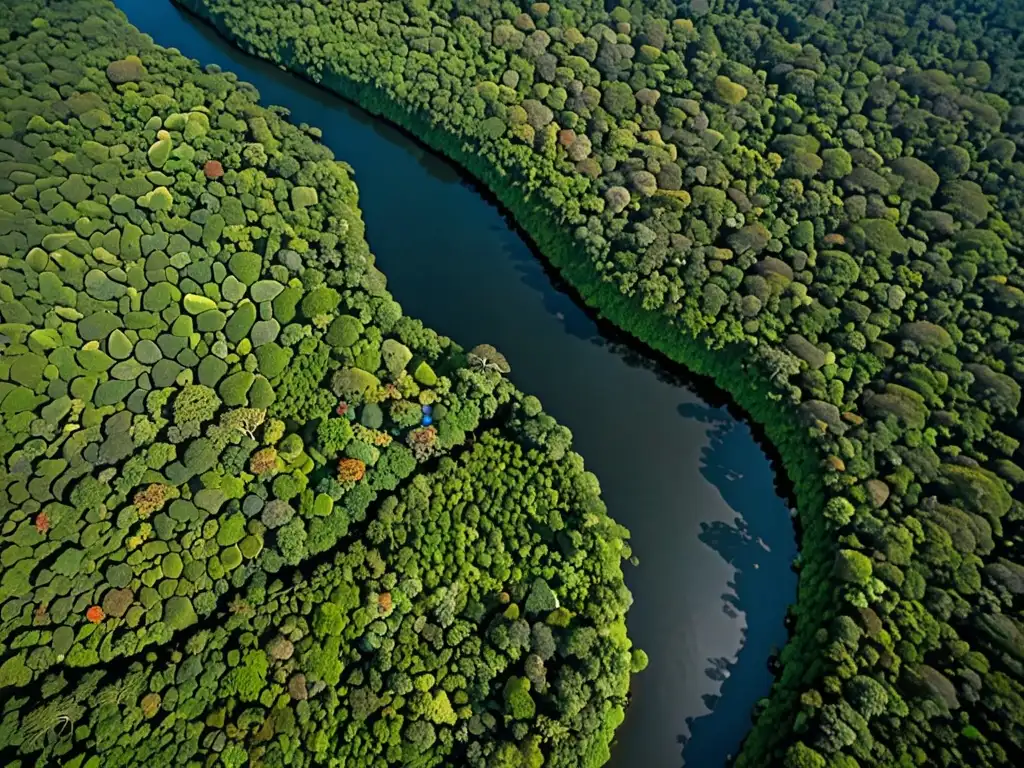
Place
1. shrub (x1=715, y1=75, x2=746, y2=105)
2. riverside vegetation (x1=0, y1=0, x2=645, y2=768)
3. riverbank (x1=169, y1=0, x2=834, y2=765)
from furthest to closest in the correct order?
shrub (x1=715, y1=75, x2=746, y2=105)
riverbank (x1=169, y1=0, x2=834, y2=765)
riverside vegetation (x1=0, y1=0, x2=645, y2=768)

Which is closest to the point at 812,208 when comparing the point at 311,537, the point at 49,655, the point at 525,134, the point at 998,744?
the point at 525,134

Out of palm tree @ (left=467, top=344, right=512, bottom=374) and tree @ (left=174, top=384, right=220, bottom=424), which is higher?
palm tree @ (left=467, top=344, right=512, bottom=374)

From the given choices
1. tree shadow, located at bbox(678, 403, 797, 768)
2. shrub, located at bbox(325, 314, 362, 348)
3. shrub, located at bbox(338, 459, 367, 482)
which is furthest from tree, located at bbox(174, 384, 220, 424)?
tree shadow, located at bbox(678, 403, 797, 768)

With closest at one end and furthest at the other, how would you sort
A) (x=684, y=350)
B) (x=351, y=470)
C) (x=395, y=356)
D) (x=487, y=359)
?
(x=351, y=470) < (x=395, y=356) < (x=487, y=359) < (x=684, y=350)

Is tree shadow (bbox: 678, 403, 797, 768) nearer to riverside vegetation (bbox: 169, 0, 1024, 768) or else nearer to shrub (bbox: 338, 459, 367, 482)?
riverside vegetation (bbox: 169, 0, 1024, 768)

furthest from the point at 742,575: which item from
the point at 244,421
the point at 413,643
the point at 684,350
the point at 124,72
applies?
the point at 124,72

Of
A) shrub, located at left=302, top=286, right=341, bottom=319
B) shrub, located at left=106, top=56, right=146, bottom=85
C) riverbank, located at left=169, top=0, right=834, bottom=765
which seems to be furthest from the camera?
shrub, located at left=106, top=56, right=146, bottom=85

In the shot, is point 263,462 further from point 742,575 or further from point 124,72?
point 124,72
